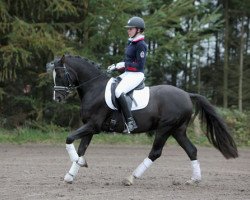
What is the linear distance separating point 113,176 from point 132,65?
2301 mm

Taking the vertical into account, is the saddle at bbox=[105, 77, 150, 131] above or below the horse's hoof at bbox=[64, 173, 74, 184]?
above

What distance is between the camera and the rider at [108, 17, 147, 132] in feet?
29.1

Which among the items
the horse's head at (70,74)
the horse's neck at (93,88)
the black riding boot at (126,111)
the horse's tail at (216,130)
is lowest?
the horse's tail at (216,130)

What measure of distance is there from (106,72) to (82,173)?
2239 millimetres

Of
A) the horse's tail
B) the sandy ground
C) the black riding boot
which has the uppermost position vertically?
the black riding boot

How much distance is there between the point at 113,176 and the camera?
10.1 meters

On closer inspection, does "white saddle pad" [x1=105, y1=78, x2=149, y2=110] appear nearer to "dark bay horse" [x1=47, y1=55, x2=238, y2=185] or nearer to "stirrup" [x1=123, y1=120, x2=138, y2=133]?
"dark bay horse" [x1=47, y1=55, x2=238, y2=185]

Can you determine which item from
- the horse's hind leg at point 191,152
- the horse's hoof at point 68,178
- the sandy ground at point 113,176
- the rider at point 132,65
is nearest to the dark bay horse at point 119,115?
the horse's hind leg at point 191,152

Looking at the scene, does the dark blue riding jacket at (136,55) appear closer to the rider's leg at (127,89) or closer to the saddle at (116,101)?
the rider's leg at (127,89)

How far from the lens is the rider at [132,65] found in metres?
8.86

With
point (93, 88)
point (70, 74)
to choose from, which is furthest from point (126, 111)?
point (70, 74)

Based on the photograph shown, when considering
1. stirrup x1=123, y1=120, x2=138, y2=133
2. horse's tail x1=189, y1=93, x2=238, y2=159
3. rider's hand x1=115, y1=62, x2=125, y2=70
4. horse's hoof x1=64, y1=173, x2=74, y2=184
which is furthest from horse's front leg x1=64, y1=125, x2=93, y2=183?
horse's tail x1=189, y1=93, x2=238, y2=159

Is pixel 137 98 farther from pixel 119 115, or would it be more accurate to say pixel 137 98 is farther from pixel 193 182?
pixel 193 182

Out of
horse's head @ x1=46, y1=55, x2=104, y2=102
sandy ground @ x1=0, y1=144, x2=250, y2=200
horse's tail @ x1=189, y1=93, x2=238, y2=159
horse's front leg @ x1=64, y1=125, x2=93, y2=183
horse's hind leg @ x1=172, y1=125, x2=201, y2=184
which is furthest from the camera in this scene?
horse's tail @ x1=189, y1=93, x2=238, y2=159
